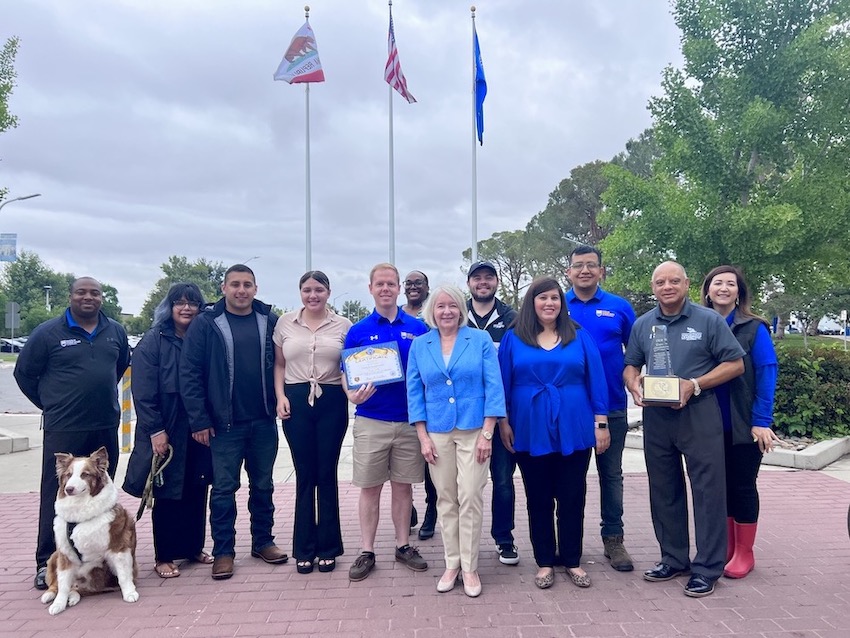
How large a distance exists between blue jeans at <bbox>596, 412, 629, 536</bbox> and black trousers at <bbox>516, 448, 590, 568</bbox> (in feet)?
1.55

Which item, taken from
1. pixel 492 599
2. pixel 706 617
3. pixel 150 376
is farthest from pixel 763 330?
pixel 150 376

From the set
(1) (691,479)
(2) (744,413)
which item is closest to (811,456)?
(2) (744,413)

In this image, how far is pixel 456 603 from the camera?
12.4ft

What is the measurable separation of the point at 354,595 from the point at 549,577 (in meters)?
1.30

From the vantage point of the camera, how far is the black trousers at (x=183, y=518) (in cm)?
435

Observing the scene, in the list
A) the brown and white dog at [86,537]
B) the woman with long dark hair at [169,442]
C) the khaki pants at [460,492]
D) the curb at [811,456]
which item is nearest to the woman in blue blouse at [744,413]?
the khaki pants at [460,492]

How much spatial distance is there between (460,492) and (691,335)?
185cm

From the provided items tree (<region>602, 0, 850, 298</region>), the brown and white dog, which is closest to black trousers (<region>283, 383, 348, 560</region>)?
the brown and white dog

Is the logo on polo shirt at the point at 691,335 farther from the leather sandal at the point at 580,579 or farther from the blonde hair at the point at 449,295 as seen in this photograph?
the leather sandal at the point at 580,579

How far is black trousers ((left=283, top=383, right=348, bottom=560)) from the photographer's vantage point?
4254 mm

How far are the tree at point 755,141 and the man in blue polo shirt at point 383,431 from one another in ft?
29.2

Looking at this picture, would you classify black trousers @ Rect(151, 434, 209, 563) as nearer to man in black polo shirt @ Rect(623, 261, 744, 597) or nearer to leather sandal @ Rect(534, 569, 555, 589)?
leather sandal @ Rect(534, 569, 555, 589)

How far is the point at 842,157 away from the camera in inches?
437

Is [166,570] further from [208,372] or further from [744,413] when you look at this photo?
[744,413]
